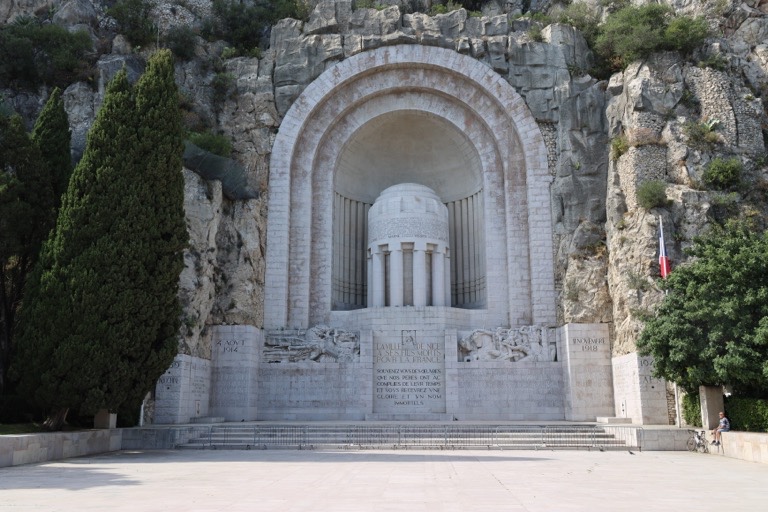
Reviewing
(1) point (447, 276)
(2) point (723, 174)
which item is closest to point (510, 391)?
(1) point (447, 276)

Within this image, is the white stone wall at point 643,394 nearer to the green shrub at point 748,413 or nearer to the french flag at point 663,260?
the french flag at point 663,260

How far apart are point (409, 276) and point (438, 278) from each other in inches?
42.4

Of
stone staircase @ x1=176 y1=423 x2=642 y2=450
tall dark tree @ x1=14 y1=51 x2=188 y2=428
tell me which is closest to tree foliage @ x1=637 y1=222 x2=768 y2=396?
stone staircase @ x1=176 y1=423 x2=642 y2=450

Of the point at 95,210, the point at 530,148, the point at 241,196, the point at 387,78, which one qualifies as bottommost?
the point at 95,210

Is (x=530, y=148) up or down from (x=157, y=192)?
up

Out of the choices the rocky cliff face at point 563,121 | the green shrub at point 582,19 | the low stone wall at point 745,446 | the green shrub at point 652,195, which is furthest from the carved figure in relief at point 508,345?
the green shrub at point 582,19

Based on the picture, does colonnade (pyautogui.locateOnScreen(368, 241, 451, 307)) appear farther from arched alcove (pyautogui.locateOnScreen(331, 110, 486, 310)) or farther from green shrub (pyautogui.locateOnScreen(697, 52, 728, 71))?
green shrub (pyautogui.locateOnScreen(697, 52, 728, 71))

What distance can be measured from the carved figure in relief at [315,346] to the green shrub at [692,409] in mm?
10287

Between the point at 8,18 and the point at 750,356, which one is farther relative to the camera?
the point at 8,18

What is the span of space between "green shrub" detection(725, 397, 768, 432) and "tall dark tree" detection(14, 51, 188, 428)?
13.0 metres

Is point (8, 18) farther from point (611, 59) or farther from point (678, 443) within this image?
point (678, 443)

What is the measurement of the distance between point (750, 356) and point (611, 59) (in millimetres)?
15233

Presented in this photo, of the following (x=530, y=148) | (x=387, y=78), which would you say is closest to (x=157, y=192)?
(x=387, y=78)

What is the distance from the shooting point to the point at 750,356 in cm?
1423
